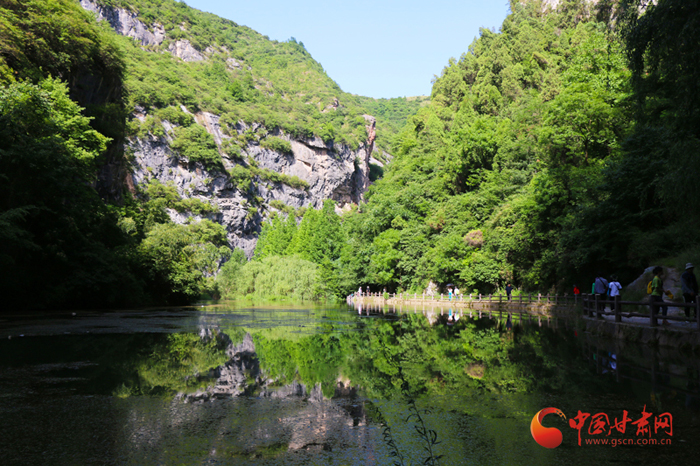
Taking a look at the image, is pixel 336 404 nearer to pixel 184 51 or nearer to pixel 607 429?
pixel 607 429

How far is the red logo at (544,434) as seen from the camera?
475 cm

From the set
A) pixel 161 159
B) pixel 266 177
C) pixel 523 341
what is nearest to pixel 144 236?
pixel 523 341

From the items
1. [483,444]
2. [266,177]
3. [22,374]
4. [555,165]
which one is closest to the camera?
[483,444]

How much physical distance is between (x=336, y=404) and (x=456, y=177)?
182 feet

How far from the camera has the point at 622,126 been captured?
1282 inches

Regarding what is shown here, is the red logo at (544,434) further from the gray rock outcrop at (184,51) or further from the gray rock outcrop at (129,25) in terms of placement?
the gray rock outcrop at (184,51)

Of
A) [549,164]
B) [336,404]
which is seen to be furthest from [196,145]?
[336,404]

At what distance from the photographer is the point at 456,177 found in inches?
2340

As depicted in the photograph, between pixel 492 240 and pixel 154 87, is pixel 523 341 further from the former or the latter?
pixel 154 87

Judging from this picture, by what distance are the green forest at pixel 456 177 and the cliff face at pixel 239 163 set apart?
3719cm

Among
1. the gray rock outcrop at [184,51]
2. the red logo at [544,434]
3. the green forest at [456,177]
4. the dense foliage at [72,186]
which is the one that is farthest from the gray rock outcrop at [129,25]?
the red logo at [544,434]

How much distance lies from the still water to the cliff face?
94.8m

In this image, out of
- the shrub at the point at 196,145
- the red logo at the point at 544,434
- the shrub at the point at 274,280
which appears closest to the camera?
the red logo at the point at 544,434

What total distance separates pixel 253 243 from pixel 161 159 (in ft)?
96.2
